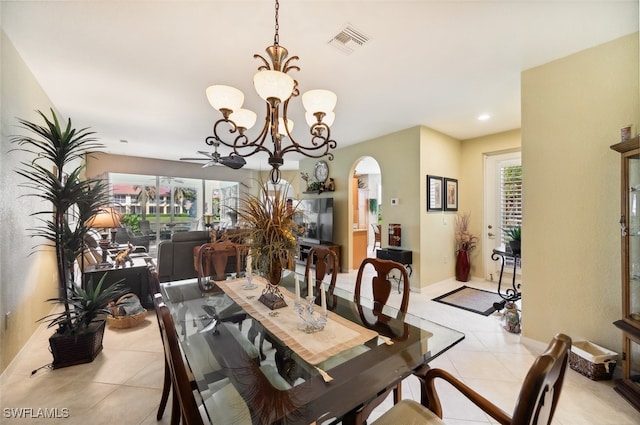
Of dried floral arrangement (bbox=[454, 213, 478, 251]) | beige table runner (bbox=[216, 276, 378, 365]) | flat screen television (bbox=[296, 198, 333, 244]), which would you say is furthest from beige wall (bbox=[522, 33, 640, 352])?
flat screen television (bbox=[296, 198, 333, 244])

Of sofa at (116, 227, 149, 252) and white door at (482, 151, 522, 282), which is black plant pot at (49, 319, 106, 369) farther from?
white door at (482, 151, 522, 282)

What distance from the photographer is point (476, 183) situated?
15.2 feet

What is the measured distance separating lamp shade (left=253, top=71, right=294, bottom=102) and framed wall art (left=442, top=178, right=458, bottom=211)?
377cm

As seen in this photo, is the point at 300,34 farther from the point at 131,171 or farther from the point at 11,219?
the point at 131,171

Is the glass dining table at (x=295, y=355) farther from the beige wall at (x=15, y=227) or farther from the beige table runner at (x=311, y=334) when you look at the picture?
the beige wall at (x=15, y=227)

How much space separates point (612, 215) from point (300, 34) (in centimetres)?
287

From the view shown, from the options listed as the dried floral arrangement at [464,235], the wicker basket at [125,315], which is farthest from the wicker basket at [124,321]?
the dried floral arrangement at [464,235]

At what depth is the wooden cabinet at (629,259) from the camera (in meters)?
1.80

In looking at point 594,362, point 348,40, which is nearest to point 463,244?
point 594,362

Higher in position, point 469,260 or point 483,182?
point 483,182

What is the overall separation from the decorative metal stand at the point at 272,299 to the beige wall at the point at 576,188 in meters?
2.43

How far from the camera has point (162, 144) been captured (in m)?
5.35

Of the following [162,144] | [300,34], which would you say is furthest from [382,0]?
[162,144]

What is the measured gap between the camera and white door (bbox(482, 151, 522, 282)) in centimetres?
441
